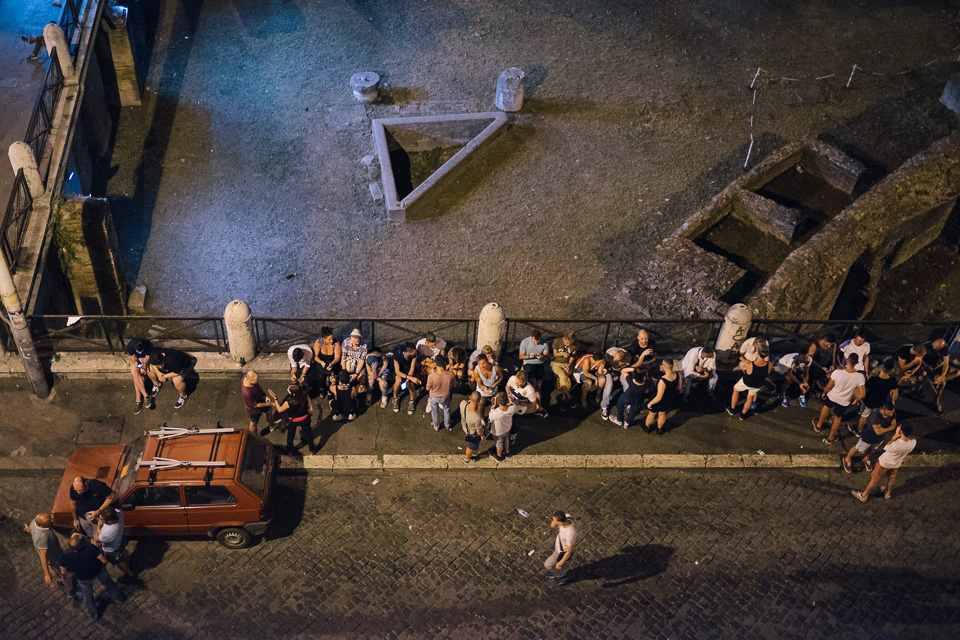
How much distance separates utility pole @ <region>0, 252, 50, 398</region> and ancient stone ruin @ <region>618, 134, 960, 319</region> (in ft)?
30.0

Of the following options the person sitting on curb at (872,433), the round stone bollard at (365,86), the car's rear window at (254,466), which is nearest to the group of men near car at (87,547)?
the car's rear window at (254,466)

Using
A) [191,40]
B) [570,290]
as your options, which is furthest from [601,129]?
[191,40]

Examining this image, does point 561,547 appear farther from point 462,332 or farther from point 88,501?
point 88,501

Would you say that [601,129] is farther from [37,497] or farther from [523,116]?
[37,497]

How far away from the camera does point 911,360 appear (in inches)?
507

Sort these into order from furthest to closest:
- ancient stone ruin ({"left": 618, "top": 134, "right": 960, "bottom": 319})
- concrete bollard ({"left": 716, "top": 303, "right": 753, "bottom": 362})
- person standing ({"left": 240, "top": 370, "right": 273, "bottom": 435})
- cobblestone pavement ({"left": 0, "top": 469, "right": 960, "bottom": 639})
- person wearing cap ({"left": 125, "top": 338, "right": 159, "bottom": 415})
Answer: ancient stone ruin ({"left": 618, "top": 134, "right": 960, "bottom": 319}) → concrete bollard ({"left": 716, "top": 303, "right": 753, "bottom": 362}) → person wearing cap ({"left": 125, "top": 338, "right": 159, "bottom": 415}) → person standing ({"left": 240, "top": 370, "right": 273, "bottom": 435}) → cobblestone pavement ({"left": 0, "top": 469, "right": 960, "bottom": 639})

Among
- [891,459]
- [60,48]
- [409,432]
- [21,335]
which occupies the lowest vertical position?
[409,432]

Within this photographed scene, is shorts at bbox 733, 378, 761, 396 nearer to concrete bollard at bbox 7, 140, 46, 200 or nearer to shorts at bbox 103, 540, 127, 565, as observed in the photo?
shorts at bbox 103, 540, 127, 565

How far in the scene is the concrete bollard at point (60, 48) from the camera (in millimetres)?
15869

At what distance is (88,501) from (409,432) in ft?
14.0

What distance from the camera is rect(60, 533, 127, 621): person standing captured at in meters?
9.81

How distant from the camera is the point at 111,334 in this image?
48.2ft

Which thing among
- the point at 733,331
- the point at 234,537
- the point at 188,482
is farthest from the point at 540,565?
the point at 733,331

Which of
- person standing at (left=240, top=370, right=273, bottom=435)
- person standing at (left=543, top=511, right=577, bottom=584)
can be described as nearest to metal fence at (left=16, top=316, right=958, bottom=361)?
person standing at (left=240, top=370, right=273, bottom=435)
